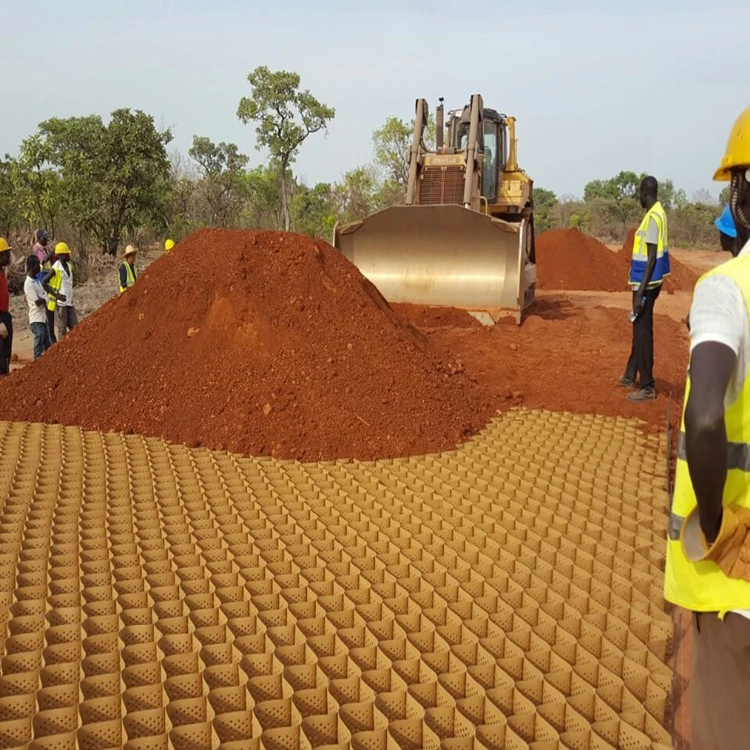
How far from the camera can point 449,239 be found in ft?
32.0

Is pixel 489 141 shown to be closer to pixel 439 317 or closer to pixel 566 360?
pixel 439 317

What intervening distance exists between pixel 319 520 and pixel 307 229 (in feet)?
75.4

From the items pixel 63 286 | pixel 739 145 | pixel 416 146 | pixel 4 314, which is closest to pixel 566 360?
pixel 416 146

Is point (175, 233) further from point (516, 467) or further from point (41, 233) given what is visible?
point (516, 467)

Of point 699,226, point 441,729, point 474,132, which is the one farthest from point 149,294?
point 699,226

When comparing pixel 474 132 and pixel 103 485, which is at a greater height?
pixel 474 132

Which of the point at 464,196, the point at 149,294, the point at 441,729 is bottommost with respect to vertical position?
the point at 441,729

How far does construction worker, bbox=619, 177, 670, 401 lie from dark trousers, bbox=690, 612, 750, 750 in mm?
4907

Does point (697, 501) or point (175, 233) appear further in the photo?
point (175, 233)

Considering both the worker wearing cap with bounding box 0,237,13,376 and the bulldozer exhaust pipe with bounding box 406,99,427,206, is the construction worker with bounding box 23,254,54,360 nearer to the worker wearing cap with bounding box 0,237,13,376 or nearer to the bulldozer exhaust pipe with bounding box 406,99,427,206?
the worker wearing cap with bounding box 0,237,13,376

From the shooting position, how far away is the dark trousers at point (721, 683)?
1.25 meters

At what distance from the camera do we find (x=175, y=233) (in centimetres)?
2139

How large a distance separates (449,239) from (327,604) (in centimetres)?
738

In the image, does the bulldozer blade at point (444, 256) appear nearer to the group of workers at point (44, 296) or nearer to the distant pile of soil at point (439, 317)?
the distant pile of soil at point (439, 317)
